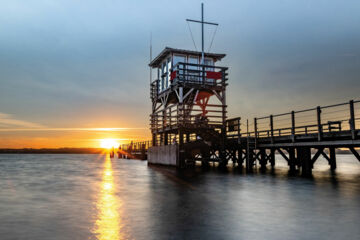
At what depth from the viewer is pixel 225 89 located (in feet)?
98.4

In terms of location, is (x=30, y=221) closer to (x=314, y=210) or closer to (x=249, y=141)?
(x=314, y=210)

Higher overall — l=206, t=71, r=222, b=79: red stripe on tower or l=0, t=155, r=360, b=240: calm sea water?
l=206, t=71, r=222, b=79: red stripe on tower

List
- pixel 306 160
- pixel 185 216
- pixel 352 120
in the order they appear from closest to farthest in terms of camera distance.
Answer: pixel 185 216, pixel 352 120, pixel 306 160

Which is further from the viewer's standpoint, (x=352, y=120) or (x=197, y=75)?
(x=197, y=75)

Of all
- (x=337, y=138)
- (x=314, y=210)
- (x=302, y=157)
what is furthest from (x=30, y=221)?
(x=302, y=157)

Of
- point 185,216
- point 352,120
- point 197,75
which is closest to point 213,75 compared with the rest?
point 197,75

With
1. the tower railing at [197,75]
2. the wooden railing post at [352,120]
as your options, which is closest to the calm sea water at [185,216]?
the wooden railing post at [352,120]

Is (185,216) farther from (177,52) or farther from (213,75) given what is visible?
(177,52)

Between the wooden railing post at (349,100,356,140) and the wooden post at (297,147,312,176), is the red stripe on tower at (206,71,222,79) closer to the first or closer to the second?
the wooden post at (297,147,312,176)

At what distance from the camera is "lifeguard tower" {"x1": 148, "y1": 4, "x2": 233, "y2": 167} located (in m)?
26.6

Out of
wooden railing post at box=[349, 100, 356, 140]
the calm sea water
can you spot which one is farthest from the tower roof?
the calm sea water

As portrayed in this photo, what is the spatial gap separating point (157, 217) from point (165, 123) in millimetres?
23374

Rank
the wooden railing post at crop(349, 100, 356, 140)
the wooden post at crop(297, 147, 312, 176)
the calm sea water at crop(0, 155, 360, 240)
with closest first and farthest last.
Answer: the calm sea water at crop(0, 155, 360, 240)
the wooden railing post at crop(349, 100, 356, 140)
the wooden post at crop(297, 147, 312, 176)

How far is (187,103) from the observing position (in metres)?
29.4
